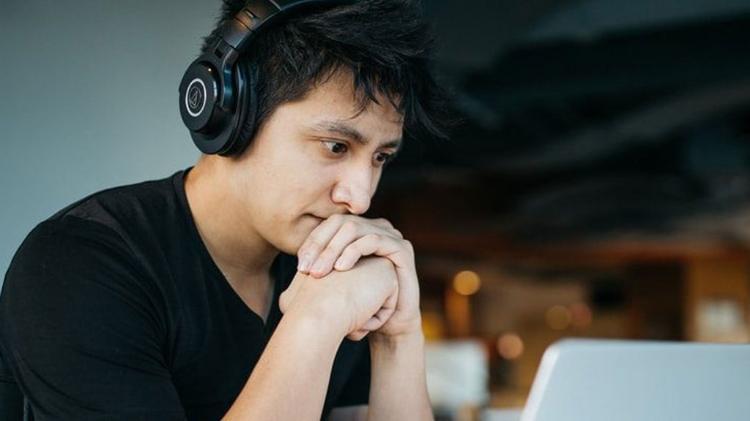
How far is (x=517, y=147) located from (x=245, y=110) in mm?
5010

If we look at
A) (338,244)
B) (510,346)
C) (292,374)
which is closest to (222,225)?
(338,244)

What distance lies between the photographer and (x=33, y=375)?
1.14 m

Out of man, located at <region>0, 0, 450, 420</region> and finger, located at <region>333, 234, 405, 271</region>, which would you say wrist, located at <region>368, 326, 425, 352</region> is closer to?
man, located at <region>0, 0, 450, 420</region>

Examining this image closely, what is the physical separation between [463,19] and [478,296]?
1281cm

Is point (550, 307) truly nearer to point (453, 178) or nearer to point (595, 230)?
point (595, 230)

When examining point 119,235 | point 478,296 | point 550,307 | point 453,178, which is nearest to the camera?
point 119,235

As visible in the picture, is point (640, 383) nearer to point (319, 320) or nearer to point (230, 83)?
point (319, 320)

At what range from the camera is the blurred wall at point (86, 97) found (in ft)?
5.39

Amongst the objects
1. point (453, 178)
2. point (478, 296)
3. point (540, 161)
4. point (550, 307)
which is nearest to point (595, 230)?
point (453, 178)

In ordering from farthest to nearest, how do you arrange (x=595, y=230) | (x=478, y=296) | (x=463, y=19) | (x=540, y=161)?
(x=478, y=296)
(x=595, y=230)
(x=540, y=161)
(x=463, y=19)

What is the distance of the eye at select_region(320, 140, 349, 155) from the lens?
1.29 m

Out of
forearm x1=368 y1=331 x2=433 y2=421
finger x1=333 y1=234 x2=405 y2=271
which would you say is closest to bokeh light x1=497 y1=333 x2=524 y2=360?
forearm x1=368 y1=331 x2=433 y2=421

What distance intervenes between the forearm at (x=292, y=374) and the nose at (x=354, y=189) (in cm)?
21

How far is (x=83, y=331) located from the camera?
3.71 feet
